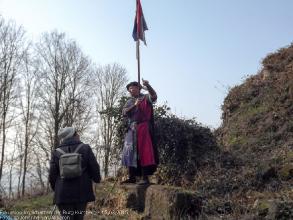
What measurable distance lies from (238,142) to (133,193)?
485 centimetres

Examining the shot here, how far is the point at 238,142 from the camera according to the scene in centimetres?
1212

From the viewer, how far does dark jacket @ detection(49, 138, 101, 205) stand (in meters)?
5.86

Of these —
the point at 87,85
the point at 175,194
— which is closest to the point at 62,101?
the point at 87,85

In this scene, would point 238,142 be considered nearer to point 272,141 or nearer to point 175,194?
point 272,141

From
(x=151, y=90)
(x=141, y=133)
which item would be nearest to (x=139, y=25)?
(x=151, y=90)

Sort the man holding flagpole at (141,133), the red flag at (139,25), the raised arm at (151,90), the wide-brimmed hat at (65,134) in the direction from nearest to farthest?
1. the wide-brimmed hat at (65,134)
2. the raised arm at (151,90)
3. the man holding flagpole at (141,133)
4. the red flag at (139,25)

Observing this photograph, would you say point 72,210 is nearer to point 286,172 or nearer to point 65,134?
point 65,134

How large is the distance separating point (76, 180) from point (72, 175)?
11 cm

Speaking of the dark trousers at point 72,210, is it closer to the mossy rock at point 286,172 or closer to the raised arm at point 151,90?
the raised arm at point 151,90

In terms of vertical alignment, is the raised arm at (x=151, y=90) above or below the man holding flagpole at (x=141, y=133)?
above

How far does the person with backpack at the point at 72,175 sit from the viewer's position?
586cm

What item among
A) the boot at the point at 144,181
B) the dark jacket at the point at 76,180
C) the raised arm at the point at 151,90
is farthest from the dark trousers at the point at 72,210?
the raised arm at the point at 151,90

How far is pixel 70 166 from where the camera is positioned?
19.3 feet

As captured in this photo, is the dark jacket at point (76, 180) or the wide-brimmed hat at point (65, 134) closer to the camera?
the dark jacket at point (76, 180)
